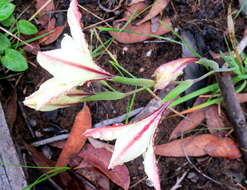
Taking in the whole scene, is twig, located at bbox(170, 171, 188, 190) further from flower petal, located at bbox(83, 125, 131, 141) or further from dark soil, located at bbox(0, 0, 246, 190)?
flower petal, located at bbox(83, 125, 131, 141)

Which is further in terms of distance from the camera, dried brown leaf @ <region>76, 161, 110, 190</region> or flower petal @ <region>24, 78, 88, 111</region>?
dried brown leaf @ <region>76, 161, 110, 190</region>

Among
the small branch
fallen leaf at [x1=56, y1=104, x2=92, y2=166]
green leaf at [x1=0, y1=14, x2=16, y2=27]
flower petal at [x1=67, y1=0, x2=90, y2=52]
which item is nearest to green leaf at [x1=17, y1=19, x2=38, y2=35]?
green leaf at [x1=0, y1=14, x2=16, y2=27]

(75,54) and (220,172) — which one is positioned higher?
(75,54)

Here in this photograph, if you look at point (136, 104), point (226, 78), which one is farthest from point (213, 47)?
point (136, 104)

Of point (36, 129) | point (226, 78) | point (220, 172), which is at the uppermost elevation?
point (226, 78)

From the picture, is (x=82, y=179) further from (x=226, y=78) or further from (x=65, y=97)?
(x=226, y=78)
